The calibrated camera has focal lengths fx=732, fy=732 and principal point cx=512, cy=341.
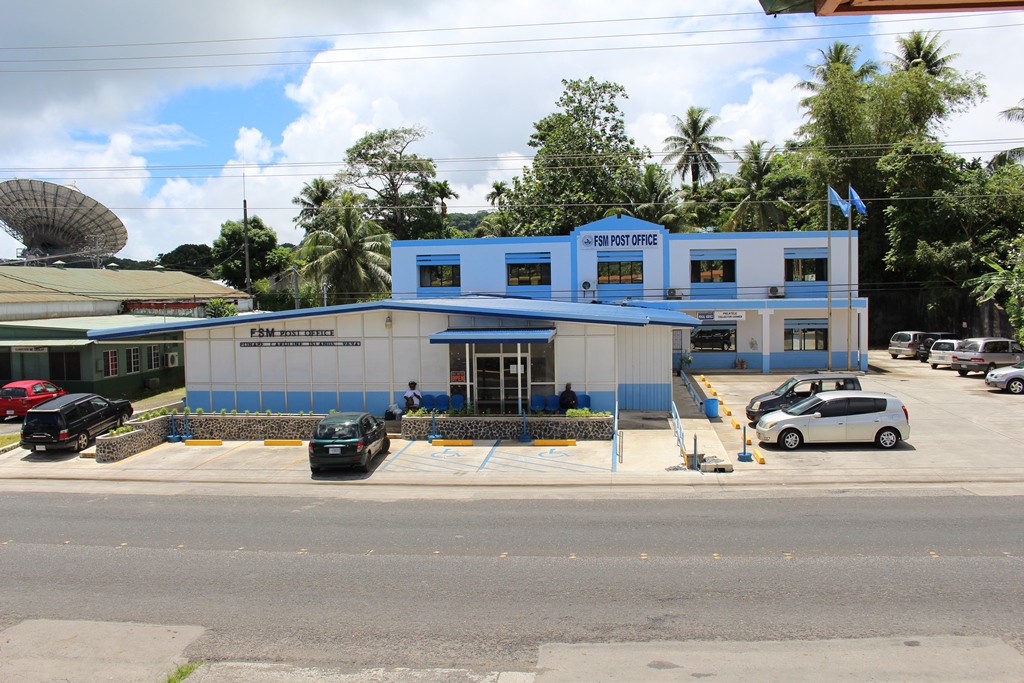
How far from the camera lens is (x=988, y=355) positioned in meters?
34.8

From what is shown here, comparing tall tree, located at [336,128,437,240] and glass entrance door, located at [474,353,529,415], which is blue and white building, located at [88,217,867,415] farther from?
tall tree, located at [336,128,437,240]

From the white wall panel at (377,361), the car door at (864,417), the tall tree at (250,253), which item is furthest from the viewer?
the tall tree at (250,253)

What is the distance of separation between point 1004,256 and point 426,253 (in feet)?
114

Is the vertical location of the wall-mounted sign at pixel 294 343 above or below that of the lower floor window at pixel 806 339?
above

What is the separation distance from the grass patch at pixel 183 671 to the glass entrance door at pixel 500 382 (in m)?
16.4

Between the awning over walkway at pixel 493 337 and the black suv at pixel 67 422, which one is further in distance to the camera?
the awning over walkway at pixel 493 337

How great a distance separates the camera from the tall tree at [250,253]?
236ft

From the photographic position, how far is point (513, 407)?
971 inches

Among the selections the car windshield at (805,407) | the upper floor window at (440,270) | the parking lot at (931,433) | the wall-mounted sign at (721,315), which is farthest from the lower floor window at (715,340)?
the car windshield at (805,407)

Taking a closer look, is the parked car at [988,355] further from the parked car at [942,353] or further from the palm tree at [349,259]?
the palm tree at [349,259]

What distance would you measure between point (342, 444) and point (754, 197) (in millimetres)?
50484

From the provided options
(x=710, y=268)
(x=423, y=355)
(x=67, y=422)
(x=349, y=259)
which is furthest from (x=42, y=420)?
(x=710, y=268)

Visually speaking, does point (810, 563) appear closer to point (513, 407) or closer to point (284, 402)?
point (513, 407)

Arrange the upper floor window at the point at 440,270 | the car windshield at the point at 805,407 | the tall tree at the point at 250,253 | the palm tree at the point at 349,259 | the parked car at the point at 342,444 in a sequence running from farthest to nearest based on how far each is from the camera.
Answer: the tall tree at the point at 250,253
the palm tree at the point at 349,259
the upper floor window at the point at 440,270
the car windshield at the point at 805,407
the parked car at the point at 342,444
